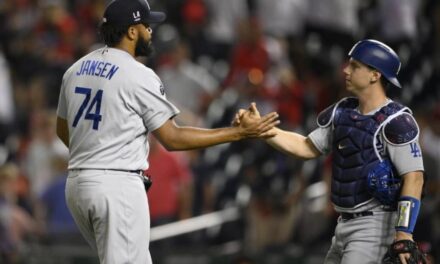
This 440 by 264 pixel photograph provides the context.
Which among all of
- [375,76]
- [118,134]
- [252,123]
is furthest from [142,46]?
[375,76]

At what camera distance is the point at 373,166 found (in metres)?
7.29

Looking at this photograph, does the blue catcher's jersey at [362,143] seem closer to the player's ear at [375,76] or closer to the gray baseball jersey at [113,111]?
the player's ear at [375,76]

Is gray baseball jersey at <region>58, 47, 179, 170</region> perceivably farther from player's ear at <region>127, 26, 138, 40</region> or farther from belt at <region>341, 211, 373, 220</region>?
belt at <region>341, 211, 373, 220</region>

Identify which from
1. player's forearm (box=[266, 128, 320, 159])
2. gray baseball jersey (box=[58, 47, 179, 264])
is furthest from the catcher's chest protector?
gray baseball jersey (box=[58, 47, 179, 264])

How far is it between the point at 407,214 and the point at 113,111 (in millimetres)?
1863

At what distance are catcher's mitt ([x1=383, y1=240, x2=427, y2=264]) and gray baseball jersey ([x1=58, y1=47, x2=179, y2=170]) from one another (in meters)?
1.56

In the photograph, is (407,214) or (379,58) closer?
(407,214)

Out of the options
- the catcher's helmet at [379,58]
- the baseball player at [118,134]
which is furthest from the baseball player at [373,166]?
the baseball player at [118,134]

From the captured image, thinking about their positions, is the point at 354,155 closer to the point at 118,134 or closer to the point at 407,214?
the point at 407,214

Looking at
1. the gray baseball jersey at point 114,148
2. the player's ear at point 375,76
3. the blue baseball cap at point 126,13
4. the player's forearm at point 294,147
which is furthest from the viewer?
the player's forearm at point 294,147

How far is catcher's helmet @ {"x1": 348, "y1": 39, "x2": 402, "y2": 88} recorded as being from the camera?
24.3 ft

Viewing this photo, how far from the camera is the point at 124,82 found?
280 inches

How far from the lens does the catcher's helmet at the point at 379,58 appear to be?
7.40 m

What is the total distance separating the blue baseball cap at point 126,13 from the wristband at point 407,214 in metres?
1.90
